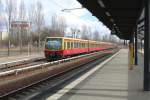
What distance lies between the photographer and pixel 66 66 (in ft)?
97.5

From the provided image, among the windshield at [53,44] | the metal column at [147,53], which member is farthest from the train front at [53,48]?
the metal column at [147,53]

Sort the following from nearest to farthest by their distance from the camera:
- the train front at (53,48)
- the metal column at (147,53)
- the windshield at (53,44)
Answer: the metal column at (147,53) < the train front at (53,48) < the windshield at (53,44)

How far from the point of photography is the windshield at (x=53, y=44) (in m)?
41.7

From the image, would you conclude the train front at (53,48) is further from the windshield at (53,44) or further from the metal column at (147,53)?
the metal column at (147,53)

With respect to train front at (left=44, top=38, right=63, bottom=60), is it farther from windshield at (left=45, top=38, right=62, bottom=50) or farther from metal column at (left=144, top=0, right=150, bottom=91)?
metal column at (left=144, top=0, right=150, bottom=91)

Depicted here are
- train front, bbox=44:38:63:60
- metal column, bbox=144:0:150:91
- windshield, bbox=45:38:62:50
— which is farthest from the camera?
windshield, bbox=45:38:62:50

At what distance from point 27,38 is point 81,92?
67.8 metres

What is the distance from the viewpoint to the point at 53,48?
4194 cm

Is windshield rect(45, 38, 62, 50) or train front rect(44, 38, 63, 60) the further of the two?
windshield rect(45, 38, 62, 50)

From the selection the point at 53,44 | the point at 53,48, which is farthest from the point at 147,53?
the point at 53,44

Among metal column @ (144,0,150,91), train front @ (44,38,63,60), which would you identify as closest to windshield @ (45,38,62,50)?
Answer: train front @ (44,38,63,60)

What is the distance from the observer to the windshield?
4166 cm

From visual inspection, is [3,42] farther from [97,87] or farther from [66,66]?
[97,87]

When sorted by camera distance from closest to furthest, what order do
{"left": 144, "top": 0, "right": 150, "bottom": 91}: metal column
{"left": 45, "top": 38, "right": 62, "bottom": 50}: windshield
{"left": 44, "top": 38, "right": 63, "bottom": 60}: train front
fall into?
1. {"left": 144, "top": 0, "right": 150, "bottom": 91}: metal column
2. {"left": 44, "top": 38, "right": 63, "bottom": 60}: train front
3. {"left": 45, "top": 38, "right": 62, "bottom": 50}: windshield
